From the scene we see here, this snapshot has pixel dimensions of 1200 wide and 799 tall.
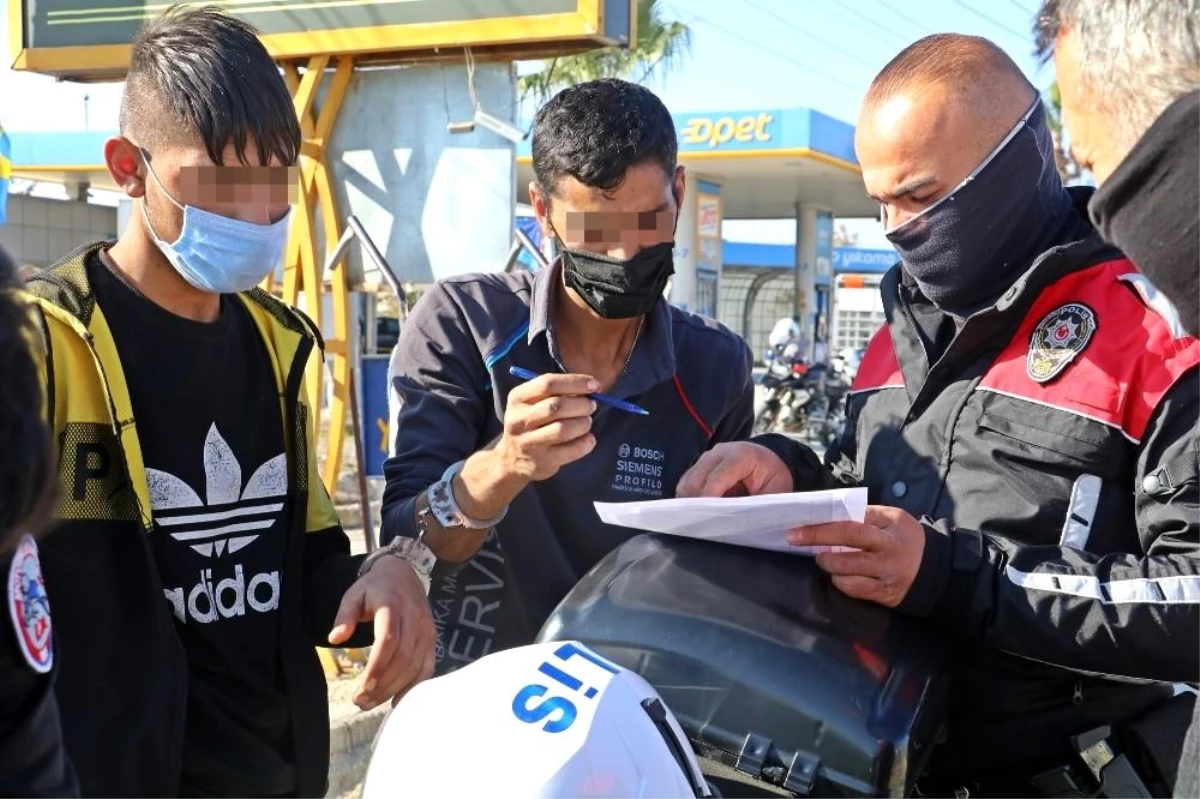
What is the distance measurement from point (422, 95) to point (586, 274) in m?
2.84

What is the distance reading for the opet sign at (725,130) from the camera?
1884cm

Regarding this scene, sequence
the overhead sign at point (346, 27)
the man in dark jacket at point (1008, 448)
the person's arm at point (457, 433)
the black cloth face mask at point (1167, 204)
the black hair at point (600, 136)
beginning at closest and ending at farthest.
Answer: the black cloth face mask at point (1167, 204) → the man in dark jacket at point (1008, 448) → the person's arm at point (457, 433) → the black hair at point (600, 136) → the overhead sign at point (346, 27)

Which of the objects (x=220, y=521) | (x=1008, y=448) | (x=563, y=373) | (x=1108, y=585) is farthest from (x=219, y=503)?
(x=1108, y=585)

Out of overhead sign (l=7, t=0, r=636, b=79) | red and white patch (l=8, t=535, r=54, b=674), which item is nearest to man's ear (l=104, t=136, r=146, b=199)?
red and white patch (l=8, t=535, r=54, b=674)

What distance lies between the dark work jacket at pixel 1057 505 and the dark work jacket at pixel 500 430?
509mm

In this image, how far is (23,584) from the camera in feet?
3.27

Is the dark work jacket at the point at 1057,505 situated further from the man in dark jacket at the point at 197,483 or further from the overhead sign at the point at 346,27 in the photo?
the overhead sign at the point at 346,27

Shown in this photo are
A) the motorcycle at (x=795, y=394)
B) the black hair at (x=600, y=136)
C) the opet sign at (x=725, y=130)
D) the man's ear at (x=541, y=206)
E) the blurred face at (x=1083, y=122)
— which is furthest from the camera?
the opet sign at (x=725, y=130)

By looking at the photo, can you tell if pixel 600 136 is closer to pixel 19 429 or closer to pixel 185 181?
pixel 185 181

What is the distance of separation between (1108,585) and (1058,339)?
355 millimetres

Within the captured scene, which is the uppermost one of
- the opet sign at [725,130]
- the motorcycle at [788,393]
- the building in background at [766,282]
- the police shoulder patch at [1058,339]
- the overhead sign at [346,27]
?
the opet sign at [725,130]

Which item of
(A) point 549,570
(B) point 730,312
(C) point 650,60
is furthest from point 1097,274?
→ (B) point 730,312

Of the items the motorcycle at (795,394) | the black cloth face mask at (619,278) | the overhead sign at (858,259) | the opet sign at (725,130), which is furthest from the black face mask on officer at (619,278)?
the overhead sign at (858,259)

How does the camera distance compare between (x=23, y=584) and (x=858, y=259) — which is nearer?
(x=23, y=584)
